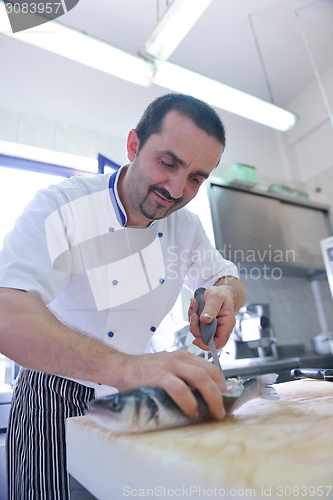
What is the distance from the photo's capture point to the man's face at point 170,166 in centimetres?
97

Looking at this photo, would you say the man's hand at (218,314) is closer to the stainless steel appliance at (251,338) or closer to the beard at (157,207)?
the beard at (157,207)

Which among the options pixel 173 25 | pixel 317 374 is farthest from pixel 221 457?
pixel 173 25

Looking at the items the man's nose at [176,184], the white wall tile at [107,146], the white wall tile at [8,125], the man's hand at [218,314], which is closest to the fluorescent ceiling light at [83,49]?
the white wall tile at [8,125]

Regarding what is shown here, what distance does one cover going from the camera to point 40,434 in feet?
2.67

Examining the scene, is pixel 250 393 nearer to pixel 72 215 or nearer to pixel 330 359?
pixel 72 215

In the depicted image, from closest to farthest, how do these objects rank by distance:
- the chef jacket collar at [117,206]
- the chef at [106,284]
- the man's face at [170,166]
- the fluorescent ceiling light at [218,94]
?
1. the chef at [106,284]
2. the man's face at [170,166]
3. the chef jacket collar at [117,206]
4. the fluorescent ceiling light at [218,94]

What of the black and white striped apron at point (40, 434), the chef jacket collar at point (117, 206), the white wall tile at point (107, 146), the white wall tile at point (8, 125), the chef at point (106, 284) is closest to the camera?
the chef at point (106, 284)

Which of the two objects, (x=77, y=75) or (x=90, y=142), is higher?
(x=77, y=75)

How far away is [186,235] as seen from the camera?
1.23 metres

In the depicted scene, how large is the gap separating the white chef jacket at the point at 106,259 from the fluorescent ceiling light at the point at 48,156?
1532 millimetres

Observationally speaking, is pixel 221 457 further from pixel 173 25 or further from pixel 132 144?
pixel 173 25

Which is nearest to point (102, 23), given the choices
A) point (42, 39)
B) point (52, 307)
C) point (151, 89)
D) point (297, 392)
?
point (151, 89)

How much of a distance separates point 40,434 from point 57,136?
2.22 meters

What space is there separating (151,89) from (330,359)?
9.18 feet
